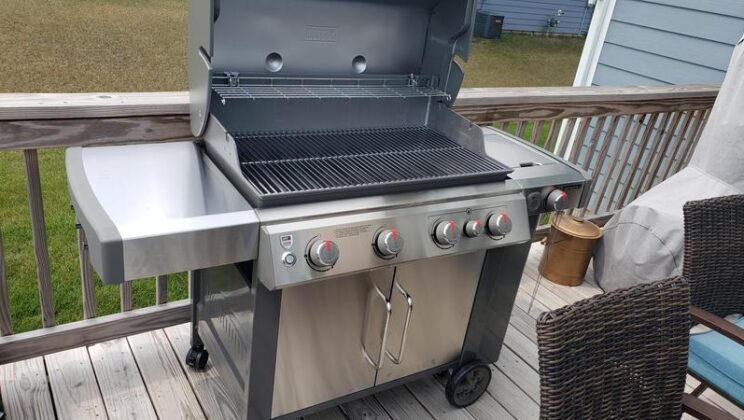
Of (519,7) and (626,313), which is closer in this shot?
(626,313)

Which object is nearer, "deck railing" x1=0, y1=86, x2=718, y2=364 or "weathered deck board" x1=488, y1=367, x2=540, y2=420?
"deck railing" x1=0, y1=86, x2=718, y2=364

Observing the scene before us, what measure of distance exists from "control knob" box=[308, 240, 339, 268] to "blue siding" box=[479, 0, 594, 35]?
9.38m

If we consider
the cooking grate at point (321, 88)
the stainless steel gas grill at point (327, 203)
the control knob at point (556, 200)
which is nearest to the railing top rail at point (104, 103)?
the stainless steel gas grill at point (327, 203)

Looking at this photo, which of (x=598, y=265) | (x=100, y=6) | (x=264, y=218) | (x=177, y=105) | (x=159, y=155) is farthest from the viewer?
(x=100, y=6)

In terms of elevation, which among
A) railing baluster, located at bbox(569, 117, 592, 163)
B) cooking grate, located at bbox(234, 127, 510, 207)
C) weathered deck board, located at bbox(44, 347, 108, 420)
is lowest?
weathered deck board, located at bbox(44, 347, 108, 420)

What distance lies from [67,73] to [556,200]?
16.3ft

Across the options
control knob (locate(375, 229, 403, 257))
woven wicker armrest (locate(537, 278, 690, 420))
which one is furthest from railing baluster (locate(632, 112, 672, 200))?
control knob (locate(375, 229, 403, 257))

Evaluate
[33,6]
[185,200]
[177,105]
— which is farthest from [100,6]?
[185,200]

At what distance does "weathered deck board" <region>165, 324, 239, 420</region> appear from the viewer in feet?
5.87

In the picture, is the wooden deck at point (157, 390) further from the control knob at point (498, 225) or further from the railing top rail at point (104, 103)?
the railing top rail at point (104, 103)

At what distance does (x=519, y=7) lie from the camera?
10609 mm

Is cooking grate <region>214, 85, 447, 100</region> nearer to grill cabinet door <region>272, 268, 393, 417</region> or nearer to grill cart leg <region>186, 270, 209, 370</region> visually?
grill cabinet door <region>272, 268, 393, 417</region>

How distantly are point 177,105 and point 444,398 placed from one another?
1.38m

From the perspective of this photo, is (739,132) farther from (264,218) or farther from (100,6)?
(100,6)
